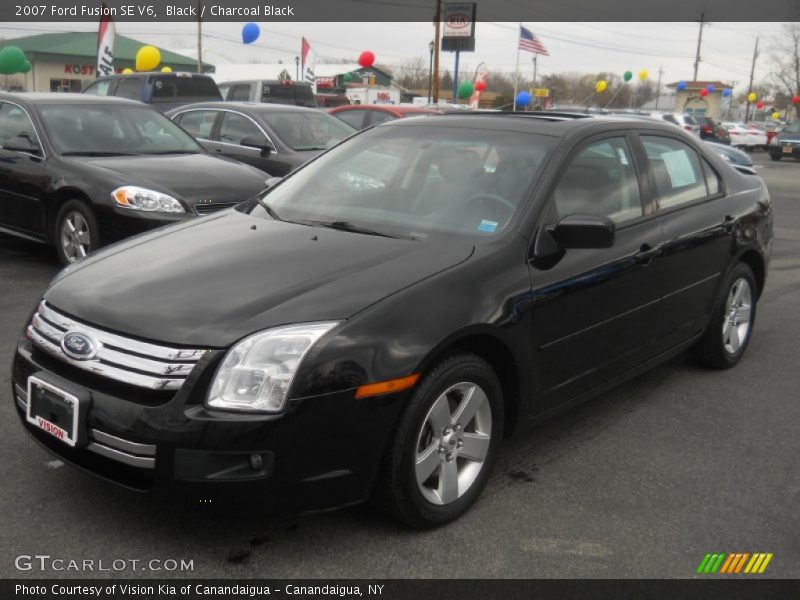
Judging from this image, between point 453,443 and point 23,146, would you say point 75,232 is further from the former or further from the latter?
point 453,443

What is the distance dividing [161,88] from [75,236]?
10.00 metres

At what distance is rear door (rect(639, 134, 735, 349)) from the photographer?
14.0 feet

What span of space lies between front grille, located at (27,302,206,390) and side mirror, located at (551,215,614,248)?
160 cm

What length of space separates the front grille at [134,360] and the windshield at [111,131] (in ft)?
16.1

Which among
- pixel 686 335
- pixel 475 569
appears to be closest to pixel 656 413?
pixel 686 335

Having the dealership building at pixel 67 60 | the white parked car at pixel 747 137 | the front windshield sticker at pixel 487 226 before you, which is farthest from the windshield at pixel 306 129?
the dealership building at pixel 67 60

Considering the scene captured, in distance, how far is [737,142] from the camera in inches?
1613

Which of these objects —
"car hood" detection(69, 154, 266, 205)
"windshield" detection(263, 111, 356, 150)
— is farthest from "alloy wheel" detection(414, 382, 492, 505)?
"windshield" detection(263, 111, 356, 150)

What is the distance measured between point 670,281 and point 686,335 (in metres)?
0.51

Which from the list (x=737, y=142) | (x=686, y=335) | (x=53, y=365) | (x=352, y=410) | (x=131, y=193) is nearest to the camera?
(x=352, y=410)

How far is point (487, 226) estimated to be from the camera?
11.3ft

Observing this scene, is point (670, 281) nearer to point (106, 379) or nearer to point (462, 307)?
point (462, 307)

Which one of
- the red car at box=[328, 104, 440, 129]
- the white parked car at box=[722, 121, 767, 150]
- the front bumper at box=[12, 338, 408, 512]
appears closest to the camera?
the front bumper at box=[12, 338, 408, 512]

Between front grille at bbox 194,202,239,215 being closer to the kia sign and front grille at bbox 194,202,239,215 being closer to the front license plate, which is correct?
the front license plate
